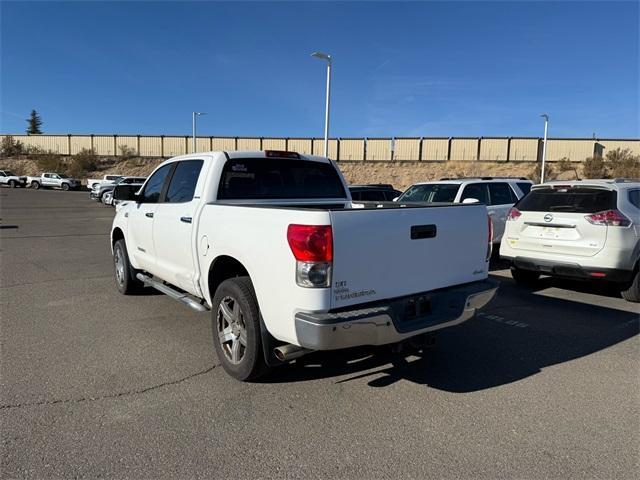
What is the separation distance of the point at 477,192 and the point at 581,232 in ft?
12.1

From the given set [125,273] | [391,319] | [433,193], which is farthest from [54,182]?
[391,319]

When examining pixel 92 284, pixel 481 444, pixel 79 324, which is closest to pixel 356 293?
pixel 481 444

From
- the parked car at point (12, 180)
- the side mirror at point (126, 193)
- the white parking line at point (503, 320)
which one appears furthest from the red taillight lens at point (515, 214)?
the parked car at point (12, 180)

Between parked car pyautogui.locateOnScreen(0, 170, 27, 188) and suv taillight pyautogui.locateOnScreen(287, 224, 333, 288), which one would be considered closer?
suv taillight pyautogui.locateOnScreen(287, 224, 333, 288)

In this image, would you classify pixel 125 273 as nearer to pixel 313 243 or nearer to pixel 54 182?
pixel 313 243

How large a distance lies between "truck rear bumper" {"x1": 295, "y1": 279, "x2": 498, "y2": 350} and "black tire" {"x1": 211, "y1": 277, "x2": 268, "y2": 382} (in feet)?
2.00

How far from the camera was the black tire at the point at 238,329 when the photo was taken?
12.1 feet

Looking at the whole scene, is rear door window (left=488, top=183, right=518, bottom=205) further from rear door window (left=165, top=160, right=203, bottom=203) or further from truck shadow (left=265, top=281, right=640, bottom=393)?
rear door window (left=165, top=160, right=203, bottom=203)

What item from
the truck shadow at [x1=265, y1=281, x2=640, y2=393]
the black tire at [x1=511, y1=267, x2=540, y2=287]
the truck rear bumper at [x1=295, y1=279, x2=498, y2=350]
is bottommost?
the truck shadow at [x1=265, y1=281, x2=640, y2=393]

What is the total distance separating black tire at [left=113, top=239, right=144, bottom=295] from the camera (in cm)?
662

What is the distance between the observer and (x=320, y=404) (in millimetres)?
3607

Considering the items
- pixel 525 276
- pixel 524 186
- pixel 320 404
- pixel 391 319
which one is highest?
pixel 524 186

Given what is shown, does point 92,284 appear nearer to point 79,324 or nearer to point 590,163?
point 79,324

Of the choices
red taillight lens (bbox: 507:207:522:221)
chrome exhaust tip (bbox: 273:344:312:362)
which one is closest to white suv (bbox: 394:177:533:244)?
red taillight lens (bbox: 507:207:522:221)
